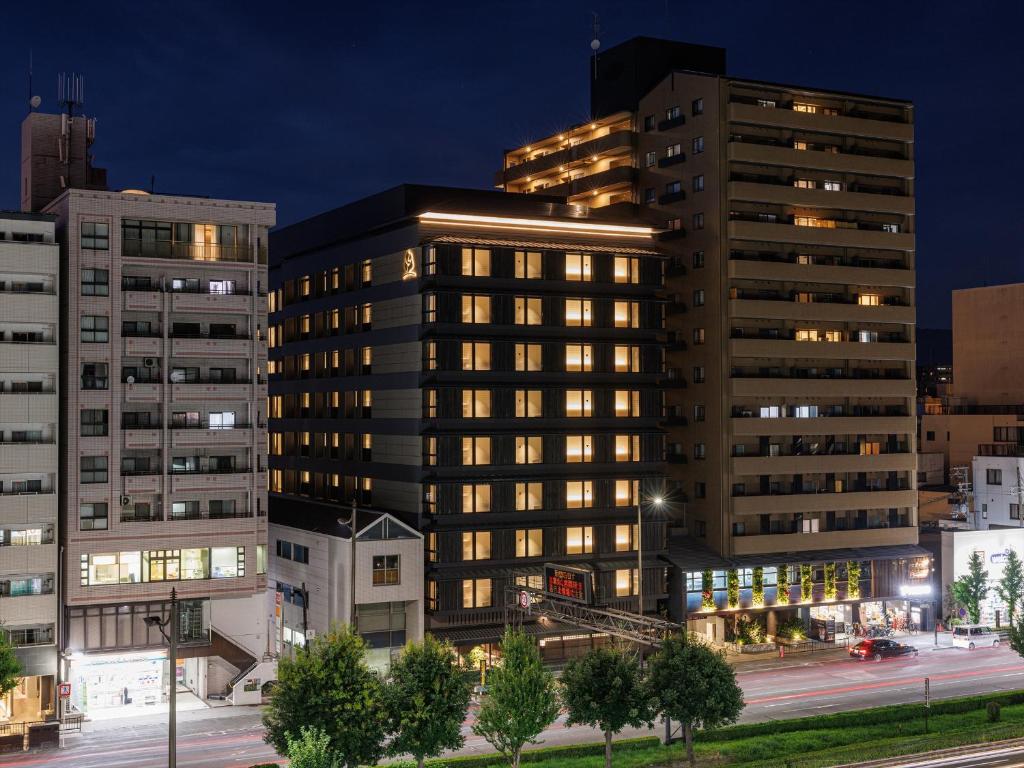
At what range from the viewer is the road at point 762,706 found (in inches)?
2776

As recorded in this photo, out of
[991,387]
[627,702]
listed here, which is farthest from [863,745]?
[991,387]

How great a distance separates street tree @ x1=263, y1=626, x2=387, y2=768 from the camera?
60.2m

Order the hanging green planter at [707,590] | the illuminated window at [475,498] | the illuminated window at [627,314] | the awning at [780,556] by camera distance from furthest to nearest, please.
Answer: the awning at [780,556]
the hanging green planter at [707,590]
the illuminated window at [627,314]
the illuminated window at [475,498]

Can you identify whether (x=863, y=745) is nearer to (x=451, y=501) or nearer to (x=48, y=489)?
(x=451, y=501)

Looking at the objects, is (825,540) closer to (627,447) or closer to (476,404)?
(627,447)

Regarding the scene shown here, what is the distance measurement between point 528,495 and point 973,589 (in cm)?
4217

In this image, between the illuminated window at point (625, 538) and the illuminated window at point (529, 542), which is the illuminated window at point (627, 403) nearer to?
the illuminated window at point (625, 538)

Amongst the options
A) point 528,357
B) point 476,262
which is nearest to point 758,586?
point 528,357

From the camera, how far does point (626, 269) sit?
98.7 m

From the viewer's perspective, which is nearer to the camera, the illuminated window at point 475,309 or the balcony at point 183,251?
the balcony at point 183,251

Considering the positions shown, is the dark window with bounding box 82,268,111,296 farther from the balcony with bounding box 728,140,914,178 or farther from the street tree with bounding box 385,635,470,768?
the balcony with bounding box 728,140,914,178

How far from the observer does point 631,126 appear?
4560 inches

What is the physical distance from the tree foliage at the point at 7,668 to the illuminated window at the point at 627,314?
4954cm

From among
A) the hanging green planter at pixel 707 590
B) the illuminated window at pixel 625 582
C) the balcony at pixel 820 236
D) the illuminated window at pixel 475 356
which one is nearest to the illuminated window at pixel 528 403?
the illuminated window at pixel 475 356
